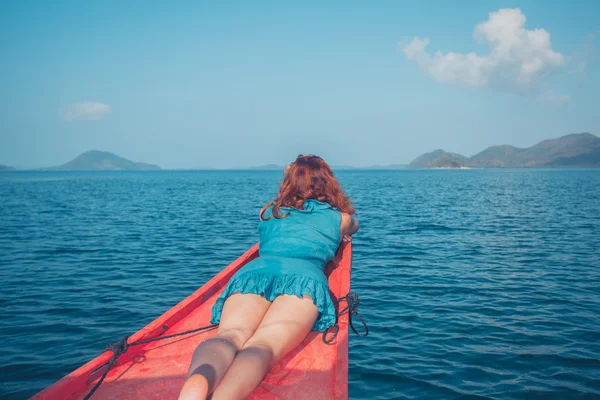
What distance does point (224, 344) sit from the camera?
3.20m

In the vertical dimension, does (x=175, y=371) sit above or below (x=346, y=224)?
below

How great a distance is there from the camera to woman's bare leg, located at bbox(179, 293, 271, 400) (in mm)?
2781

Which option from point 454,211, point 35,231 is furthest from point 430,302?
point 454,211

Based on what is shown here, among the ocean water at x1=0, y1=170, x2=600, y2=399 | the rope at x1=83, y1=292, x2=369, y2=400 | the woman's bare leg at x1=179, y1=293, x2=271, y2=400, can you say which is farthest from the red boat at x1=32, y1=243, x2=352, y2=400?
the ocean water at x1=0, y1=170, x2=600, y2=399

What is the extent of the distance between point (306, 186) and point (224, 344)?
6.88 ft

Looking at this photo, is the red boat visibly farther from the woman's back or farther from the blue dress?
the woman's back

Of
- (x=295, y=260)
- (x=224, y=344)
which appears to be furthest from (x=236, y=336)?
(x=295, y=260)

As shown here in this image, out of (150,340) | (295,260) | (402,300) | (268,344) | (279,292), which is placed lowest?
(402,300)

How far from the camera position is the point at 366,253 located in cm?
1543

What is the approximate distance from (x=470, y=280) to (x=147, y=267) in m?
9.30

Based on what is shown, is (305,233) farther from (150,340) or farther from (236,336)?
(150,340)

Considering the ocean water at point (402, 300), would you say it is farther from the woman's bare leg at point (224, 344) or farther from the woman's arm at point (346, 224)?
the woman's bare leg at point (224, 344)

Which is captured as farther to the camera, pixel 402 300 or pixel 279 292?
pixel 402 300

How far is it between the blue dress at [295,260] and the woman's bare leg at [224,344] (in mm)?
131
